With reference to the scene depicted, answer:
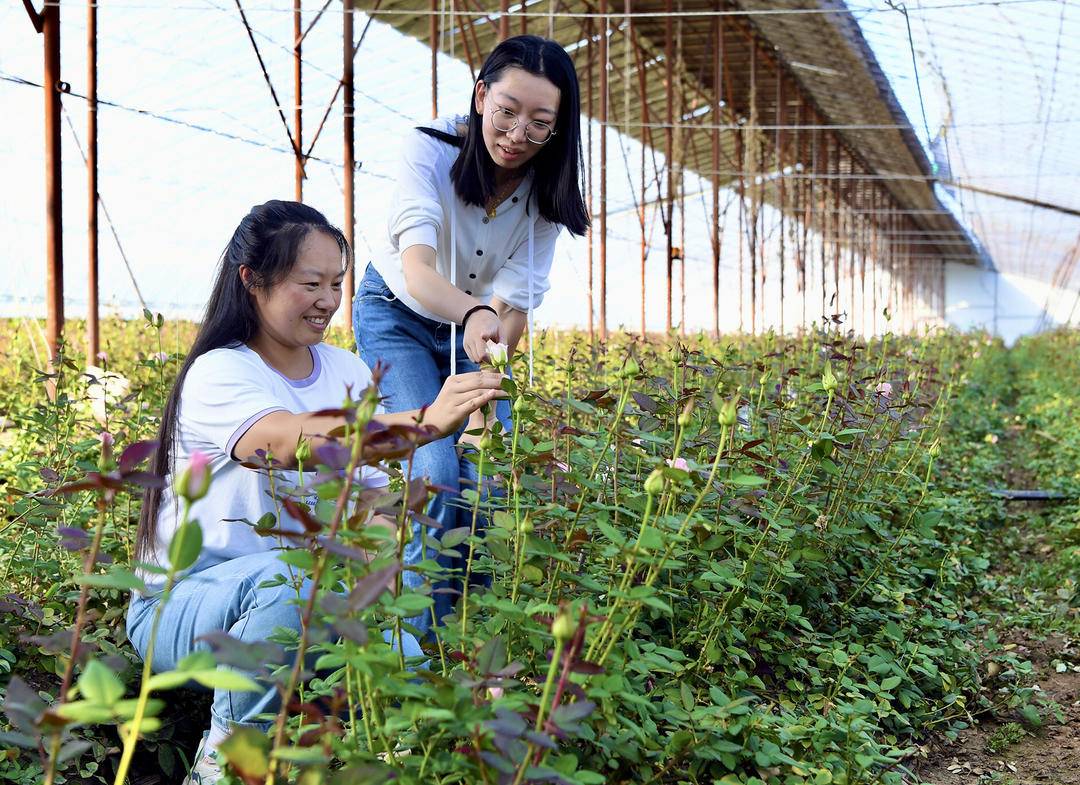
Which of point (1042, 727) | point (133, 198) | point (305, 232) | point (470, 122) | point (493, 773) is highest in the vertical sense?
point (133, 198)

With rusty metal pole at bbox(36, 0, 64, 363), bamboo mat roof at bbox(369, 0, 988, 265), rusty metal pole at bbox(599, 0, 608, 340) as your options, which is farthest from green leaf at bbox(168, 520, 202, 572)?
rusty metal pole at bbox(599, 0, 608, 340)

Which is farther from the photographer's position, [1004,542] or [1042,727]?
[1004,542]

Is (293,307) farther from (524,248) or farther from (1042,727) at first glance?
(1042,727)

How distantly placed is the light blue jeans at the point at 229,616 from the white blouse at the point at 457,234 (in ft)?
2.29

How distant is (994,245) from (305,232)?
98.7 feet

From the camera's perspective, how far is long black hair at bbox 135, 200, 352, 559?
5.69 feet

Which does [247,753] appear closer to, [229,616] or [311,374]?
[229,616]

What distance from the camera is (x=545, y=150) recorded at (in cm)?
205

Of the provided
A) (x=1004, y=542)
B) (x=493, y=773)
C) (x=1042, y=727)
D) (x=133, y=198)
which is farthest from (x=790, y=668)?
(x=133, y=198)

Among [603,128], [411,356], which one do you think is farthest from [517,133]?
[603,128]

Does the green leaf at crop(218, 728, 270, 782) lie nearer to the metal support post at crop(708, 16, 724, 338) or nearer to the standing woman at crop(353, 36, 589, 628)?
the standing woman at crop(353, 36, 589, 628)

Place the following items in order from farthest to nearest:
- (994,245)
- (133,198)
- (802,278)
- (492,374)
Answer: (994,245), (802,278), (133,198), (492,374)

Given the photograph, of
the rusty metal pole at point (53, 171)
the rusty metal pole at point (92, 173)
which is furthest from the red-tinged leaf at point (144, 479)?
the rusty metal pole at point (92, 173)

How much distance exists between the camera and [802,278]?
16438 mm
